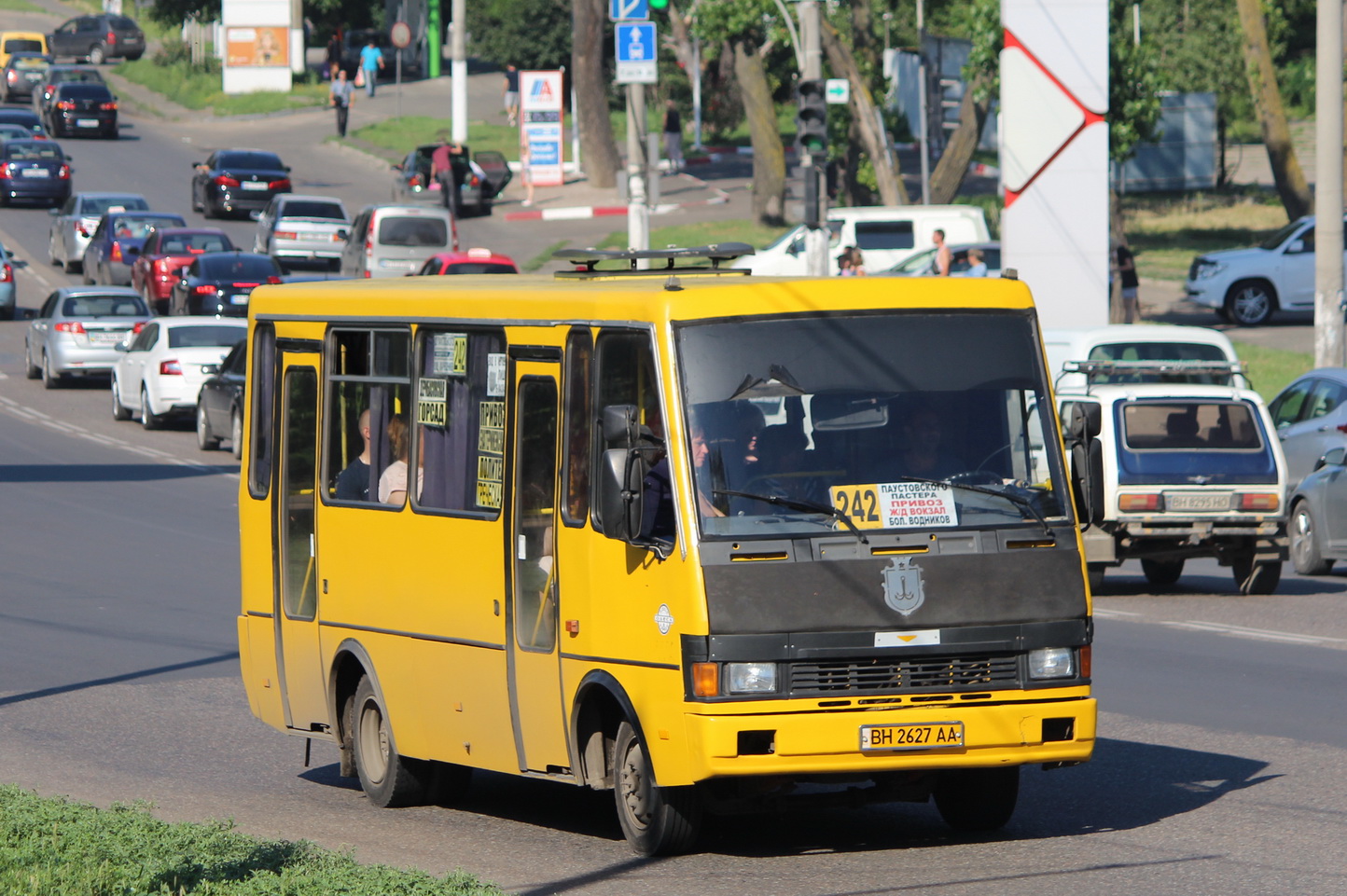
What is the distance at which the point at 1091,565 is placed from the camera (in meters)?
16.9

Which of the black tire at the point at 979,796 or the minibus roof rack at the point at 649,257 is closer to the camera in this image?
the black tire at the point at 979,796

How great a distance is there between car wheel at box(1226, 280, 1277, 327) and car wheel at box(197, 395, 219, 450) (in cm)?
1742

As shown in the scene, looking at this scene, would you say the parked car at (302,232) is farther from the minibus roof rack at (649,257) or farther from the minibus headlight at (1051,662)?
the minibus headlight at (1051,662)

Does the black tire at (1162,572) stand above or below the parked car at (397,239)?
below

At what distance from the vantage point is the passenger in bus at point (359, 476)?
9.92 metres

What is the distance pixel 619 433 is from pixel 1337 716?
17.6ft

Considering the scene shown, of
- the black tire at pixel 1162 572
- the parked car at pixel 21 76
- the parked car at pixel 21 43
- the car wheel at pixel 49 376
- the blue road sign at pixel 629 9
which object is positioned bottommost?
the black tire at pixel 1162 572

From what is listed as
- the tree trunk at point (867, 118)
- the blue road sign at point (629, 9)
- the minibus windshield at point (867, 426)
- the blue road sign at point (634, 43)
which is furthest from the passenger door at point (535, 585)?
the tree trunk at point (867, 118)

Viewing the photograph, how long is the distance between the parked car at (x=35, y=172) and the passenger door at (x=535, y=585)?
4959 centimetres

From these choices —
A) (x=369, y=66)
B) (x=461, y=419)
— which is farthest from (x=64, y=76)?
(x=461, y=419)

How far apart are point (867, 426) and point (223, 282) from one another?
2941cm

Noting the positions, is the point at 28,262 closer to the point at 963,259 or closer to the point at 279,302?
the point at 963,259

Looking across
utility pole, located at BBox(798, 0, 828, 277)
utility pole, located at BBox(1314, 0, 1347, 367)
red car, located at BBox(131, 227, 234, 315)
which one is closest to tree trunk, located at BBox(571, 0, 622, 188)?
red car, located at BBox(131, 227, 234, 315)

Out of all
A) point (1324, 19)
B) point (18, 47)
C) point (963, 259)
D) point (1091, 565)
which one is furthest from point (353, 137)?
point (1091, 565)
